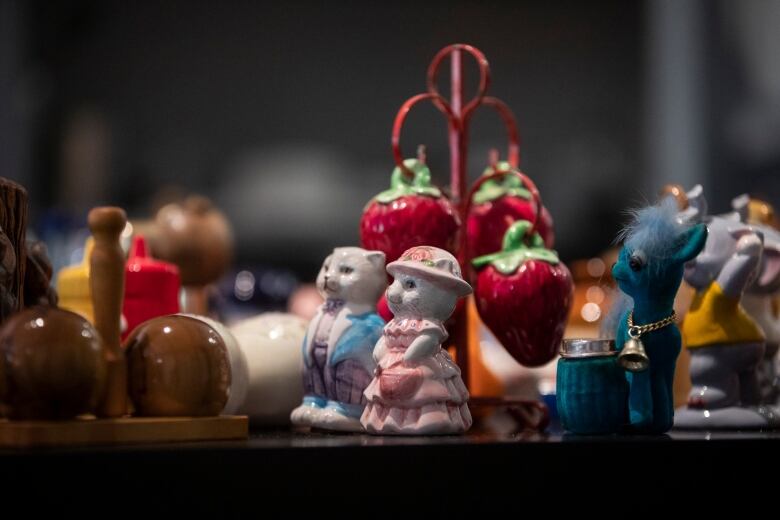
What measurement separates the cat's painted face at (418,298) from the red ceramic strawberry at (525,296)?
0.57 ft

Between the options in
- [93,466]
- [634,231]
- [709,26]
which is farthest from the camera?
[709,26]

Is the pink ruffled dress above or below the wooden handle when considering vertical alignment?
below

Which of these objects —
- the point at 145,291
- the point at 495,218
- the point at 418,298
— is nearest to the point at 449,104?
the point at 495,218

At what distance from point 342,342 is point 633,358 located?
355 mm

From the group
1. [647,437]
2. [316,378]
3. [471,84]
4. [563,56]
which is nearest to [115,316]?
[316,378]

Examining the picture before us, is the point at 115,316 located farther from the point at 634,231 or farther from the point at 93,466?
the point at 634,231

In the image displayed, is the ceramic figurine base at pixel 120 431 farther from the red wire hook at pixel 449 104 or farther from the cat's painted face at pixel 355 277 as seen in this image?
the red wire hook at pixel 449 104

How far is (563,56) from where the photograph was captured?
13.1ft

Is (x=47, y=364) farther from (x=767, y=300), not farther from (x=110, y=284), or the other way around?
(x=767, y=300)

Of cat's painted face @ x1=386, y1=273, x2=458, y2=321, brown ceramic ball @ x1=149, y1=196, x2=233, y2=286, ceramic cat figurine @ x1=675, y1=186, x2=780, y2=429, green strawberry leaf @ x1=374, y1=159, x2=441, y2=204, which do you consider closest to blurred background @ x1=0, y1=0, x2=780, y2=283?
brown ceramic ball @ x1=149, y1=196, x2=233, y2=286

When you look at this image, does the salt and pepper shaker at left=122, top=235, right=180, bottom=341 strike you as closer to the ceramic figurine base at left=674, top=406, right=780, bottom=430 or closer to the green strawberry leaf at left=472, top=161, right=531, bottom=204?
the green strawberry leaf at left=472, top=161, right=531, bottom=204

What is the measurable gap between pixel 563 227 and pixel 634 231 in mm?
2709

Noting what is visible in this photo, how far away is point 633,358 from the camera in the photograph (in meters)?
1.18

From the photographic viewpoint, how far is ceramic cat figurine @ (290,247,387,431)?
1309 mm
